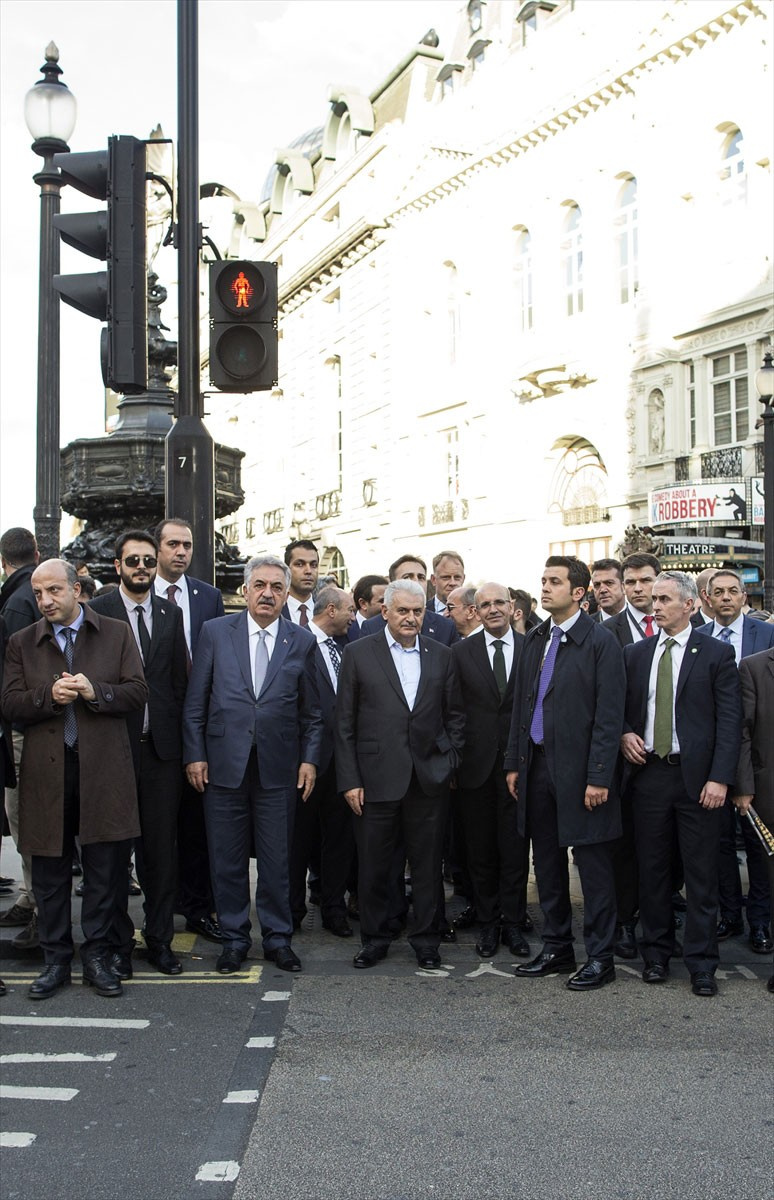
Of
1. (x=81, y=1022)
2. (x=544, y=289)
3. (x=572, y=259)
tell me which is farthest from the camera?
(x=544, y=289)

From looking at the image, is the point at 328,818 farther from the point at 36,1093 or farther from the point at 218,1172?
the point at 218,1172

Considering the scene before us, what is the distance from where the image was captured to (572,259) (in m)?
33.7

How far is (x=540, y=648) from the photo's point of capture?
21.8 feet

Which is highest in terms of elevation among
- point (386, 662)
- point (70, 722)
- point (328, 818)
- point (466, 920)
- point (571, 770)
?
point (386, 662)

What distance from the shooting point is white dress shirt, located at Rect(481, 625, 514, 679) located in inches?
283

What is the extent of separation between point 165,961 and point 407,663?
2.05m

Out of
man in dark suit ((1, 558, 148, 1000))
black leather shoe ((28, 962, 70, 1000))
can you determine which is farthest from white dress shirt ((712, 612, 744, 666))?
black leather shoe ((28, 962, 70, 1000))

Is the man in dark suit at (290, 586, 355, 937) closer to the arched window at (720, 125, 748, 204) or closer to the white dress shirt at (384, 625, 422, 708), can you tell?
the white dress shirt at (384, 625, 422, 708)

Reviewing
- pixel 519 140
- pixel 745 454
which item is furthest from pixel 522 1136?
pixel 519 140

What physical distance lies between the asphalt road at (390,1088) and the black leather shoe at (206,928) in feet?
1.74

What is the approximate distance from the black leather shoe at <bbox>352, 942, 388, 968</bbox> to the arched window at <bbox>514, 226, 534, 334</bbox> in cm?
3076

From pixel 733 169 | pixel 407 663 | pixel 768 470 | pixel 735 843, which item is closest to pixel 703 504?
pixel 733 169

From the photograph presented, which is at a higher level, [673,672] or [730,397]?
[730,397]

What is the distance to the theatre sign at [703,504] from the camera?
25.2 m
